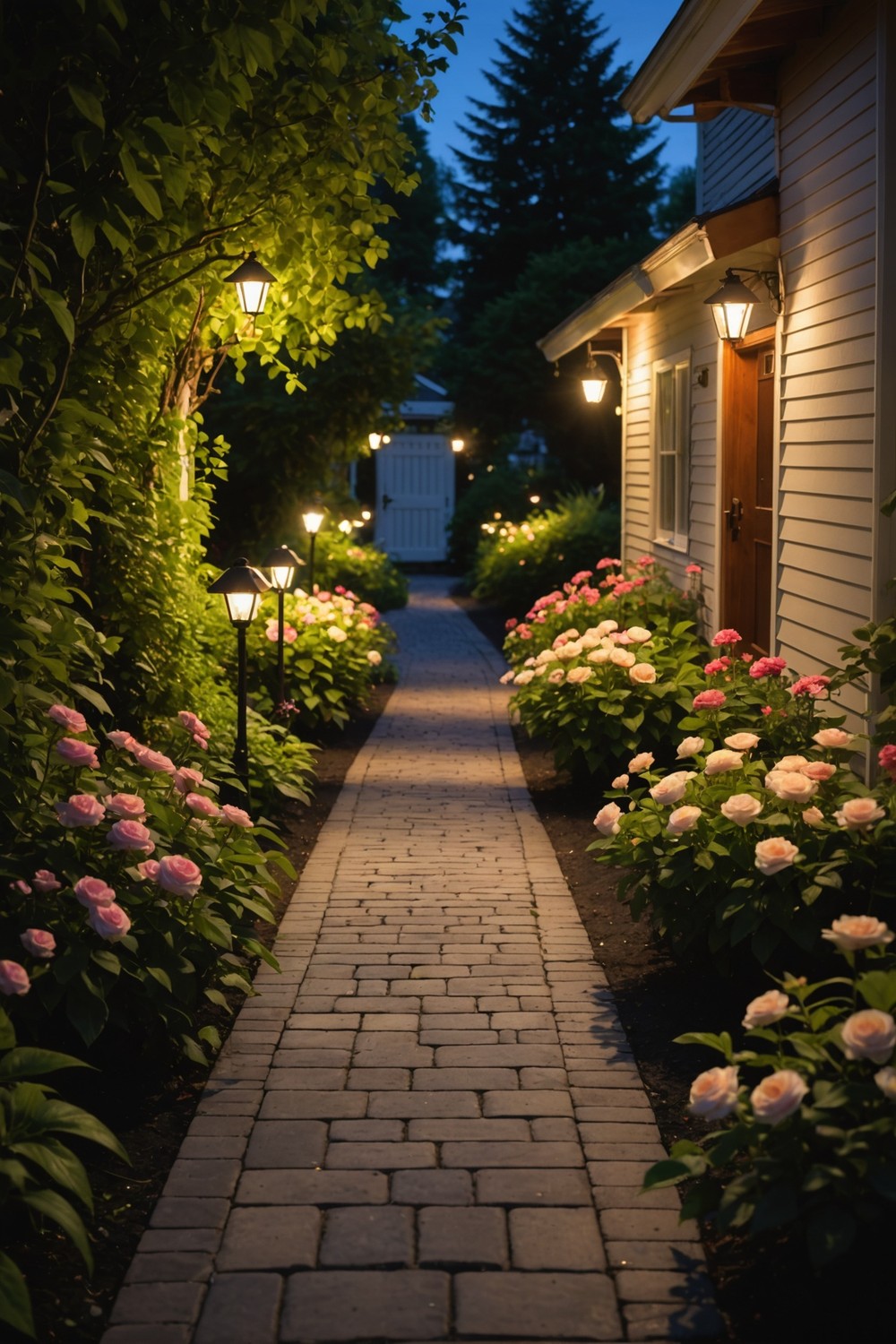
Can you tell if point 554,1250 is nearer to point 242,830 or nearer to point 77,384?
point 242,830

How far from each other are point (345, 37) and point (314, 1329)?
4.67 m

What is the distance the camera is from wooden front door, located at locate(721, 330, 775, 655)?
28.9 feet

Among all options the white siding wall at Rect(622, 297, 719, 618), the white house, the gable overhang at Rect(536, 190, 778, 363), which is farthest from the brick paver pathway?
the white siding wall at Rect(622, 297, 719, 618)

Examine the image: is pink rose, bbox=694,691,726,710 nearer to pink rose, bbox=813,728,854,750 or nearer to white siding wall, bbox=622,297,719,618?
pink rose, bbox=813,728,854,750

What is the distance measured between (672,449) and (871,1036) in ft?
30.1

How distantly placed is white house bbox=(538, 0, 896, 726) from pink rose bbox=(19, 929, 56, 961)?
3518 millimetres

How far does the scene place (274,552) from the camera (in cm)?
912

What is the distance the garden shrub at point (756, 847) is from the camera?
4320mm

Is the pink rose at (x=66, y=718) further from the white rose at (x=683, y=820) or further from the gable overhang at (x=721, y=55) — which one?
the gable overhang at (x=721, y=55)

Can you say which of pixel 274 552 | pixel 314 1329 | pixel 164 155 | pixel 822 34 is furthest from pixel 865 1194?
pixel 274 552

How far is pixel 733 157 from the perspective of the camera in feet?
35.8

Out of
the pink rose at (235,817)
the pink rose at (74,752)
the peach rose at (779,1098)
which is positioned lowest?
the peach rose at (779,1098)

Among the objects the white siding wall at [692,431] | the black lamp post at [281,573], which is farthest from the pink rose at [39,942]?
the white siding wall at [692,431]

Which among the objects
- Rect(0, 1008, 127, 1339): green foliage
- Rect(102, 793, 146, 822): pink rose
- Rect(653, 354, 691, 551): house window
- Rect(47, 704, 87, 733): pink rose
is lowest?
Rect(0, 1008, 127, 1339): green foliage
